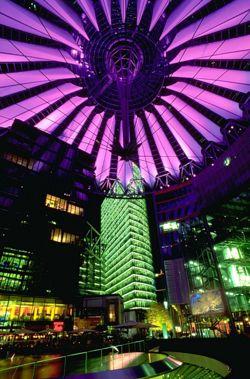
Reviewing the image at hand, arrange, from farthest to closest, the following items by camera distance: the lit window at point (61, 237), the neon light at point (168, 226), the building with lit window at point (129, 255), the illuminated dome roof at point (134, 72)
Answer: the building with lit window at point (129, 255)
the neon light at point (168, 226)
the lit window at point (61, 237)
the illuminated dome roof at point (134, 72)

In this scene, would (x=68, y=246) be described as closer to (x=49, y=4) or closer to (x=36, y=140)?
(x=36, y=140)

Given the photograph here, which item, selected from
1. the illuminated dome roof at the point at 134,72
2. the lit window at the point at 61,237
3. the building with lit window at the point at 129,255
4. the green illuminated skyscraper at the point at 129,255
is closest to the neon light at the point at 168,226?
the building with lit window at the point at 129,255

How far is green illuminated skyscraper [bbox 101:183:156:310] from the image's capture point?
7094 centimetres

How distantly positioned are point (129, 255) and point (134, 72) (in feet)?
196

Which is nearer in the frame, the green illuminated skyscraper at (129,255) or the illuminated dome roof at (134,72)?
the illuminated dome roof at (134,72)

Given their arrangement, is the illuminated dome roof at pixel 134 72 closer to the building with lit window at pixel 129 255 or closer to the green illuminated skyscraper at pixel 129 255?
the building with lit window at pixel 129 255

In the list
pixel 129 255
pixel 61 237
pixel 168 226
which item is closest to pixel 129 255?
pixel 129 255

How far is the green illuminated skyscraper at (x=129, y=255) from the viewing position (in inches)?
2793

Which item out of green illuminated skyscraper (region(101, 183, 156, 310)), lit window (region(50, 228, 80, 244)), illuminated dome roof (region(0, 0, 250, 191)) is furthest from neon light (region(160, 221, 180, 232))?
illuminated dome roof (region(0, 0, 250, 191))

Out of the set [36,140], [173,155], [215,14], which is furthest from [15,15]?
[36,140]

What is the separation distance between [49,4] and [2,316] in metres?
39.7

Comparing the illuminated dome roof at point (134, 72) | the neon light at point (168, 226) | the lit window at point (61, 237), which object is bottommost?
the lit window at point (61, 237)

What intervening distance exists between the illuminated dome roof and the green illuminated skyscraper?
154 feet

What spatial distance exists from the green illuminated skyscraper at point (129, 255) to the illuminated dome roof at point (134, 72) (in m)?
47.0
